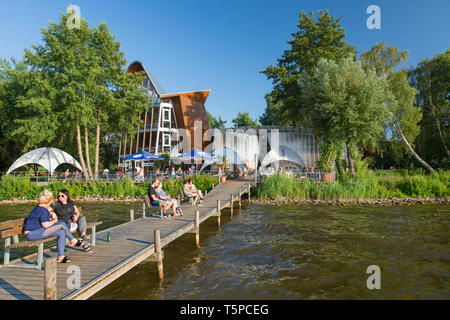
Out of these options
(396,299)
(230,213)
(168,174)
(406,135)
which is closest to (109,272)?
(396,299)

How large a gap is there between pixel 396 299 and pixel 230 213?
11.5 meters

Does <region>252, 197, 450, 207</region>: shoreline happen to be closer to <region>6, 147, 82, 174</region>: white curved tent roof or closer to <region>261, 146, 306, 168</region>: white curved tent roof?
<region>261, 146, 306, 168</region>: white curved tent roof

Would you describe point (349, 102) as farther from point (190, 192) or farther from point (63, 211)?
point (63, 211)

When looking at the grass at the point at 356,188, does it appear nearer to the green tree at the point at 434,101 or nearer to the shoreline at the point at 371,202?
the shoreline at the point at 371,202

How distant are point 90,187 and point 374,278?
21.7m

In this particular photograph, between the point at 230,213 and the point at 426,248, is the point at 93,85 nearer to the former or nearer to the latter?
the point at 230,213

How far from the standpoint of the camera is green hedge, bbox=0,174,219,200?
72.1 feet

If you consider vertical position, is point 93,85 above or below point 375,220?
above

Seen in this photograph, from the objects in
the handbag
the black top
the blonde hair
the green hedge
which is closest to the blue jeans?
the blonde hair

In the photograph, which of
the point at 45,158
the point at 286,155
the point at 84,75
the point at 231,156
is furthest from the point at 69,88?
the point at 286,155

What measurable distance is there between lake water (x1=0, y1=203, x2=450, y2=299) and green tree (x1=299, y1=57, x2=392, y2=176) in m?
8.39

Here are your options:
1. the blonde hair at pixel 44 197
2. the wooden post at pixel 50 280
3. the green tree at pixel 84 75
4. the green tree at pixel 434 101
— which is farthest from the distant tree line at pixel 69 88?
the green tree at pixel 434 101

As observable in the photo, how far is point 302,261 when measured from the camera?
858 centimetres

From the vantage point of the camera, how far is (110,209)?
61.3ft
